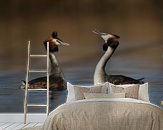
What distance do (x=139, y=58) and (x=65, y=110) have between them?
8.67 ft

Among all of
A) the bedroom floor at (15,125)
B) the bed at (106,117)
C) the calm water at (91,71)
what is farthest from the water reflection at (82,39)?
the bed at (106,117)

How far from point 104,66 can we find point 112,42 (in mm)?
466

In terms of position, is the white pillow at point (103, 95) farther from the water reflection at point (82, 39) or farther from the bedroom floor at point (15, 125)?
the bedroom floor at point (15, 125)

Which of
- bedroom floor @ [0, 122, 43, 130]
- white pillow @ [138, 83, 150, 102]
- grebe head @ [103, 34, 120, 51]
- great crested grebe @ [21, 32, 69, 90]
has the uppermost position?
grebe head @ [103, 34, 120, 51]

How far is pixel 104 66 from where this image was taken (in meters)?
6.30

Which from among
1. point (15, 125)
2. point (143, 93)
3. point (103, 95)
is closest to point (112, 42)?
point (143, 93)

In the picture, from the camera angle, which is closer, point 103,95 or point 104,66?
point 103,95

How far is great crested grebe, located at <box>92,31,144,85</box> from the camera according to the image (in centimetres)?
626

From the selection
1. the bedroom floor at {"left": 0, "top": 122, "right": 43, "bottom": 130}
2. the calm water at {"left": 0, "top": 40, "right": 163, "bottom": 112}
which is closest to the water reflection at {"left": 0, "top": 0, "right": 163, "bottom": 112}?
the calm water at {"left": 0, "top": 40, "right": 163, "bottom": 112}

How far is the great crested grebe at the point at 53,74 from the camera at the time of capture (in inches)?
249

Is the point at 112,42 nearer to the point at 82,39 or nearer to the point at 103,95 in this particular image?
the point at 82,39

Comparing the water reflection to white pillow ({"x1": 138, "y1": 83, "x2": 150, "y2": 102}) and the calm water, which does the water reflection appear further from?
white pillow ({"x1": 138, "y1": 83, "x2": 150, "y2": 102})

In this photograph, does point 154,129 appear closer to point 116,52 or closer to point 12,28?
point 116,52

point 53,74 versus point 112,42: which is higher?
point 112,42
